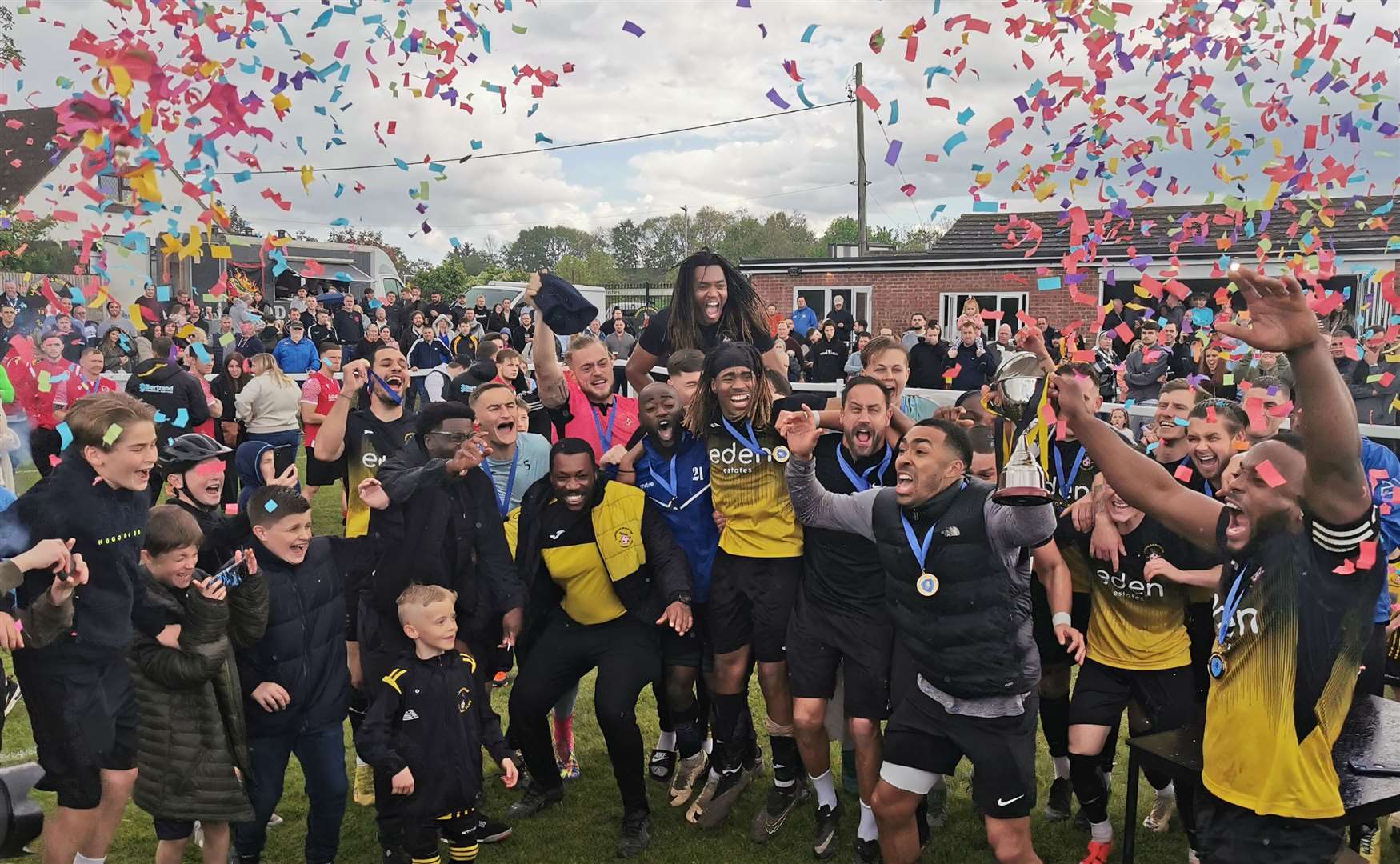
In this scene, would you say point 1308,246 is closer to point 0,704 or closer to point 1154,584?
point 1154,584

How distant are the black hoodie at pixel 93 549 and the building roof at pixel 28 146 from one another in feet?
5.59

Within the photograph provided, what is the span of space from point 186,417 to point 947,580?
7532mm

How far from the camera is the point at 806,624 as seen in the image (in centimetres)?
480

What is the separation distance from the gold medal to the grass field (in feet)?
5.10

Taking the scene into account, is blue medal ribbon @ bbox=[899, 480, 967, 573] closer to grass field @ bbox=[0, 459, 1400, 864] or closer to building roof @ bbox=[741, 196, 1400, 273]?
grass field @ bbox=[0, 459, 1400, 864]

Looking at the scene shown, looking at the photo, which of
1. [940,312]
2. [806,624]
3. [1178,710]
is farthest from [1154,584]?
[940,312]

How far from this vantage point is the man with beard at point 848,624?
4645 millimetres

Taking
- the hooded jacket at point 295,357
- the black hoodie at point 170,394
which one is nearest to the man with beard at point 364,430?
the black hoodie at point 170,394

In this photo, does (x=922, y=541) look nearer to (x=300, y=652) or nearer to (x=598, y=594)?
(x=598, y=594)

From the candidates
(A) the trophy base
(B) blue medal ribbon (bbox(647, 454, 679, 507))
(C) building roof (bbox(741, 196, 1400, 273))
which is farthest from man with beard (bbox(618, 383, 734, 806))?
(C) building roof (bbox(741, 196, 1400, 273))

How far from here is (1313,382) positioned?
2.64 meters

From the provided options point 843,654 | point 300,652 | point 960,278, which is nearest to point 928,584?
point 843,654

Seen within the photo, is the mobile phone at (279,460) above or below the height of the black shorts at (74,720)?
above

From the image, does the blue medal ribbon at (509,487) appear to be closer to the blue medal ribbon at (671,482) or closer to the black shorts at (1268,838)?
the blue medal ribbon at (671,482)
